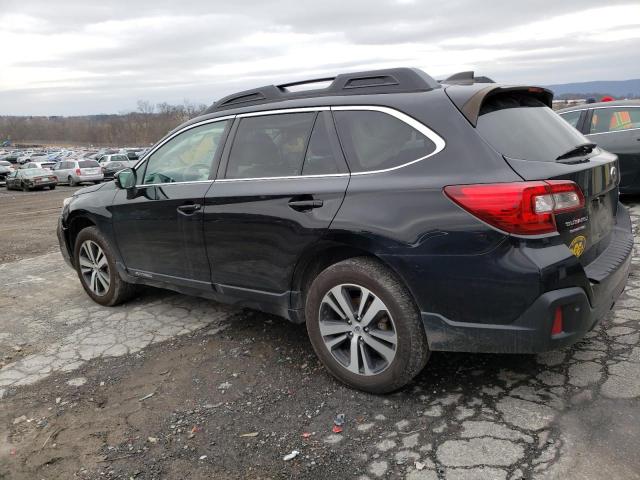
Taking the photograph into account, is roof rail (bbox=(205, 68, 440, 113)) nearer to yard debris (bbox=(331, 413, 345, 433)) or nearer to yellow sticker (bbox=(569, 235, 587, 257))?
yellow sticker (bbox=(569, 235, 587, 257))

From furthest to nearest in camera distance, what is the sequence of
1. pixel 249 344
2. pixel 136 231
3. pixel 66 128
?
1. pixel 66 128
2. pixel 136 231
3. pixel 249 344

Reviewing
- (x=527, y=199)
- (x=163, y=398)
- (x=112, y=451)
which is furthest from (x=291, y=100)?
(x=112, y=451)

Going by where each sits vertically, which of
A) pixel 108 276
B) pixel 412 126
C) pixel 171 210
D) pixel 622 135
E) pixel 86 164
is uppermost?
pixel 412 126

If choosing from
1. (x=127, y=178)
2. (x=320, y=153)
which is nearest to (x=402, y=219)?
(x=320, y=153)

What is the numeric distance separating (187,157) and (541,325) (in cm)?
286

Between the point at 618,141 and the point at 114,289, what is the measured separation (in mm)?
7249

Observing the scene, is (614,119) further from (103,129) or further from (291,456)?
(103,129)

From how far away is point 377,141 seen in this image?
3.07 m

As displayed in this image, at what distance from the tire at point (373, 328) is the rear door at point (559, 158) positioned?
0.88m

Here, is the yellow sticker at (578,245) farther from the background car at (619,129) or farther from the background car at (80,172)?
the background car at (80,172)

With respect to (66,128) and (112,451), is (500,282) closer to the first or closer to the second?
(112,451)

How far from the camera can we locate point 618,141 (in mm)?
7949

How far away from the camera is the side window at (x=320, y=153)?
3221 millimetres

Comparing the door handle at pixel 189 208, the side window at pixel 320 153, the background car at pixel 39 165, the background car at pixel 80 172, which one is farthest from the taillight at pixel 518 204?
the background car at pixel 39 165
